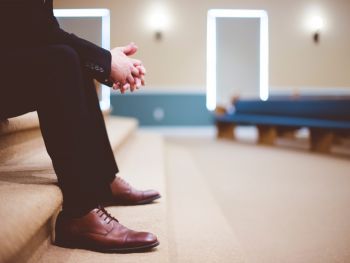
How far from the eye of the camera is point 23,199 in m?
0.82

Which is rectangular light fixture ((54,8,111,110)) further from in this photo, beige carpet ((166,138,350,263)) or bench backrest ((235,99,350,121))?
bench backrest ((235,99,350,121))

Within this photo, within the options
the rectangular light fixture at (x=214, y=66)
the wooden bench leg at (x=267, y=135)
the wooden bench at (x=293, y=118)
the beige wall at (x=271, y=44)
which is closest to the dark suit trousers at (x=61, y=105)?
the beige wall at (x=271, y=44)

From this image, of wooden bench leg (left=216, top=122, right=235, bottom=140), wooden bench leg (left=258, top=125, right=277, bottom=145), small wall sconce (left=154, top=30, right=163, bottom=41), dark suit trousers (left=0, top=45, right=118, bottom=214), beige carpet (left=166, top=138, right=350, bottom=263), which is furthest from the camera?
wooden bench leg (left=216, top=122, right=235, bottom=140)

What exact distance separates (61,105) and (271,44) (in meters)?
4.75

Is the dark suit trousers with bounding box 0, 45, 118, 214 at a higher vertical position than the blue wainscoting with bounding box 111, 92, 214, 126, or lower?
higher

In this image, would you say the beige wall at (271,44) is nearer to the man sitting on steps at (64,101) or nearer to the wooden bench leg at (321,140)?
the wooden bench leg at (321,140)

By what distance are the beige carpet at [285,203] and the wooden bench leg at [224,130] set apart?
1951 mm

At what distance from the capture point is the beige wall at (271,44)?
384cm

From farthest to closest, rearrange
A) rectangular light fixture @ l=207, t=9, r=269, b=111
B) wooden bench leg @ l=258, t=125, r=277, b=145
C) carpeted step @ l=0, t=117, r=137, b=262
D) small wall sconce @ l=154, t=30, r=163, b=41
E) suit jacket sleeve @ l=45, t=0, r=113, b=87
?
rectangular light fixture @ l=207, t=9, r=269, b=111
small wall sconce @ l=154, t=30, r=163, b=41
wooden bench leg @ l=258, t=125, r=277, b=145
suit jacket sleeve @ l=45, t=0, r=113, b=87
carpeted step @ l=0, t=117, r=137, b=262

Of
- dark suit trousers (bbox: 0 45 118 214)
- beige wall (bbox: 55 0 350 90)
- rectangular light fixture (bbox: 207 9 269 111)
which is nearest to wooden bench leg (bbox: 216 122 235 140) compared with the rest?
rectangular light fixture (bbox: 207 9 269 111)

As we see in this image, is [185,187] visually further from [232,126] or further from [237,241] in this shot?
[232,126]

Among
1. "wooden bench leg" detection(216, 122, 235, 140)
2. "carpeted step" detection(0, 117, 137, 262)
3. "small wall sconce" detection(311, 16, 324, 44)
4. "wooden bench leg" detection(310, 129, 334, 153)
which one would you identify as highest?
"small wall sconce" detection(311, 16, 324, 44)

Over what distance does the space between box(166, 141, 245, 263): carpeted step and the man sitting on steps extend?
28cm

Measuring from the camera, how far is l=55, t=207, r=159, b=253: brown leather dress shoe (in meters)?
0.95
